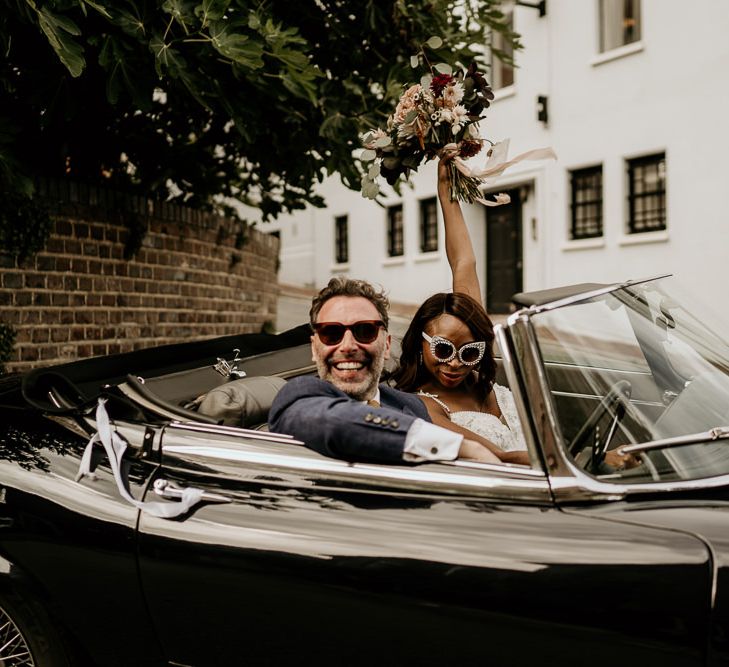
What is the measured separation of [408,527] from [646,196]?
48.1ft

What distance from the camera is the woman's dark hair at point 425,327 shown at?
10.6 ft

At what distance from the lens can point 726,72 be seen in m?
13.6

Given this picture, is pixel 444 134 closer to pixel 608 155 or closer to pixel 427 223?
pixel 608 155

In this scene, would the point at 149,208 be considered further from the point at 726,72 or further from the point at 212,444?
the point at 726,72

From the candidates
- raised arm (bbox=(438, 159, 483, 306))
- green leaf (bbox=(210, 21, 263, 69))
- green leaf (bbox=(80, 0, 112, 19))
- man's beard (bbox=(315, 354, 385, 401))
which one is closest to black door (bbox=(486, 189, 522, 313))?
green leaf (bbox=(210, 21, 263, 69))

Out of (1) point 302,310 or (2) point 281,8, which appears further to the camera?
(1) point 302,310

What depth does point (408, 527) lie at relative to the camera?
190cm

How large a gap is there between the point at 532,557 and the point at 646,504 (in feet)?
0.95

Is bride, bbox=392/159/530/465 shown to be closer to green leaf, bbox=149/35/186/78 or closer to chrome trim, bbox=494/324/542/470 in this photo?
chrome trim, bbox=494/324/542/470

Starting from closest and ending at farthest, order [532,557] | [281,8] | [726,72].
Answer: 1. [532,557]
2. [281,8]
3. [726,72]

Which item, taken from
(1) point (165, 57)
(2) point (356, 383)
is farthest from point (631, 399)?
(1) point (165, 57)

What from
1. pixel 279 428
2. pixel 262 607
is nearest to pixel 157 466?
pixel 279 428

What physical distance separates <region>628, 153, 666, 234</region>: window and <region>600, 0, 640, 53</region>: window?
7.18 ft

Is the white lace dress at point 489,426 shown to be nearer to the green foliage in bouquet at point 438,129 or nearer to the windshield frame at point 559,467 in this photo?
the green foliage in bouquet at point 438,129
